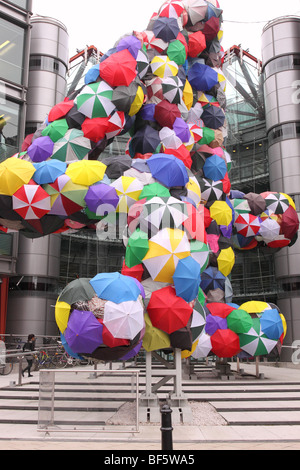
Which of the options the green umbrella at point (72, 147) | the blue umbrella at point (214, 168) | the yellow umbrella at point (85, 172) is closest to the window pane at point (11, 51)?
the blue umbrella at point (214, 168)

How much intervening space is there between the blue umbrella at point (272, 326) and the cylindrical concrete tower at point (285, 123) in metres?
11.8

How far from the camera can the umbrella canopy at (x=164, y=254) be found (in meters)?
8.74

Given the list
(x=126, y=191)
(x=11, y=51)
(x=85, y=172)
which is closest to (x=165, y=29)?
(x=126, y=191)

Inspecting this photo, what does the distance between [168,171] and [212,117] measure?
230 inches

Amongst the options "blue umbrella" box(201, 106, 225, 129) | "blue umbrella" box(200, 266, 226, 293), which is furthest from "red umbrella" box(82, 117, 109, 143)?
"blue umbrella" box(201, 106, 225, 129)

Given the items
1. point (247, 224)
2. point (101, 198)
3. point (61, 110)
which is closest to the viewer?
point (101, 198)

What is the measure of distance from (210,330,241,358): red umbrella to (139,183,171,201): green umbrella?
513 centimetres

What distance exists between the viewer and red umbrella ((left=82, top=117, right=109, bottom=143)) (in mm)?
9645

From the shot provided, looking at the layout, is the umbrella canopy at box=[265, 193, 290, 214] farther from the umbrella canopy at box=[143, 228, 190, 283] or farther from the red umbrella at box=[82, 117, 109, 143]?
the red umbrella at box=[82, 117, 109, 143]

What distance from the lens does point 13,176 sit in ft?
28.9

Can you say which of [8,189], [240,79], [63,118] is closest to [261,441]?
[8,189]

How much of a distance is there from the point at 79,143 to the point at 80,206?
1.40 meters

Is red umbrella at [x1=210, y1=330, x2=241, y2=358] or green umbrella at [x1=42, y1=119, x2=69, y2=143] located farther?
red umbrella at [x1=210, y1=330, x2=241, y2=358]

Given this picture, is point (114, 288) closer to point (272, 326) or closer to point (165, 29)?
point (272, 326)
